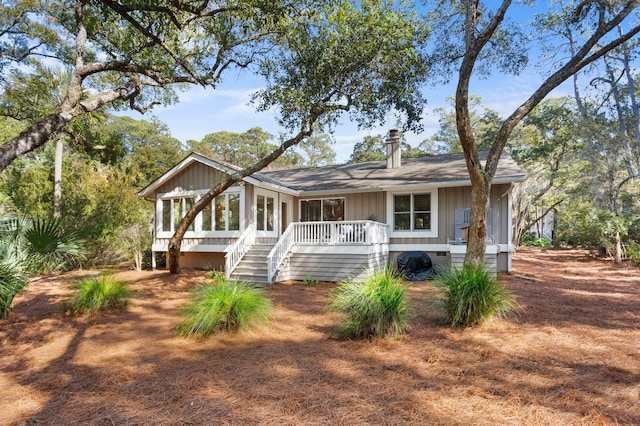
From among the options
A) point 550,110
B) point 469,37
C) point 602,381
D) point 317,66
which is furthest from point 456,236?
point 550,110

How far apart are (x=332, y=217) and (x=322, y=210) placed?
1.70ft

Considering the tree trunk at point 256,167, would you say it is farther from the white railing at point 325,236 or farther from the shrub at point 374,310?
the shrub at point 374,310

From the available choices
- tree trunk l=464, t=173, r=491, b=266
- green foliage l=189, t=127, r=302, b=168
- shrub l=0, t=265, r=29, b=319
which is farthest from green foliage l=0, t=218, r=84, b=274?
green foliage l=189, t=127, r=302, b=168

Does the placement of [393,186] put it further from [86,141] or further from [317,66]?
[86,141]

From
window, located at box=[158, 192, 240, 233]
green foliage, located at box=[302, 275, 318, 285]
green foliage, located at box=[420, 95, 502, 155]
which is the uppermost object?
Result: green foliage, located at box=[420, 95, 502, 155]

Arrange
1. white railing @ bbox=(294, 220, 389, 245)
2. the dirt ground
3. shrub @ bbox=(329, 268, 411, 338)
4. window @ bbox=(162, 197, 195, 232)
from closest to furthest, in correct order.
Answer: the dirt ground
shrub @ bbox=(329, 268, 411, 338)
white railing @ bbox=(294, 220, 389, 245)
window @ bbox=(162, 197, 195, 232)

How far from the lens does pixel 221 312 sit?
220 inches

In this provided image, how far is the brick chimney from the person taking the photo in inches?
594

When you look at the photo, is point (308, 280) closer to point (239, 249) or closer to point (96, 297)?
point (239, 249)

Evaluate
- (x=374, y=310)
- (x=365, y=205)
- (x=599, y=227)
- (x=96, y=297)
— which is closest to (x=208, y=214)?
(x=365, y=205)

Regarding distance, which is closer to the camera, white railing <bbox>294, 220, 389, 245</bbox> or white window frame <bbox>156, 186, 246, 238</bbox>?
white railing <bbox>294, 220, 389, 245</bbox>

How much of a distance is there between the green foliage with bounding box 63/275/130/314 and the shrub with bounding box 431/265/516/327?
21.1ft

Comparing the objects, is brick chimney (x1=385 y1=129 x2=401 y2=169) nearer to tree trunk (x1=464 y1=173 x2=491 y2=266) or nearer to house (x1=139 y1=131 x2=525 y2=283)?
house (x1=139 y1=131 x2=525 y2=283)

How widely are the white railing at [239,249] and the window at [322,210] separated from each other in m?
2.81
